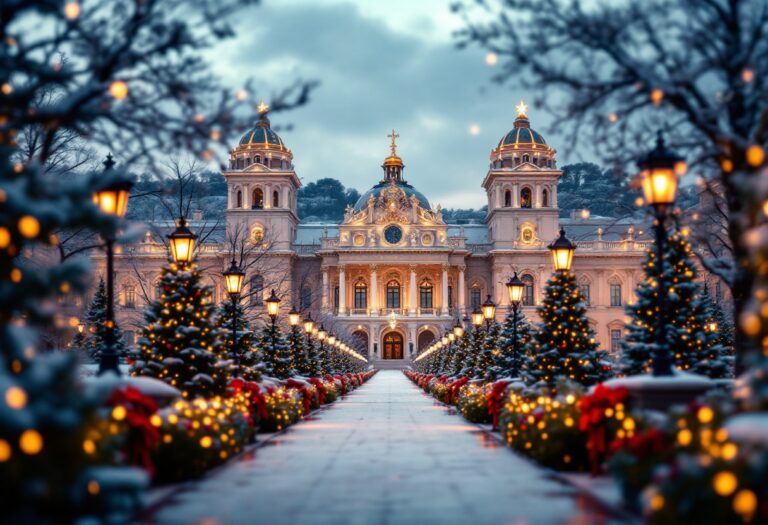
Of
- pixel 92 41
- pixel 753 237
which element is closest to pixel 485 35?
pixel 92 41

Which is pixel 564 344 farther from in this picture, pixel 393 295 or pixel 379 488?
pixel 393 295

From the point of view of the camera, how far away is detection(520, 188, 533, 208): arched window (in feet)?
325

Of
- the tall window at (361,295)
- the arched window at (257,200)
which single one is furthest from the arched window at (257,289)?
the tall window at (361,295)

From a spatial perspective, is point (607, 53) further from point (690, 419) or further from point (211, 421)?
point (211, 421)

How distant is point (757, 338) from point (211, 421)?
8058mm

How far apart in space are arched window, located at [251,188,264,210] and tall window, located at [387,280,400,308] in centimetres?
1714

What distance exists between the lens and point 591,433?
444 inches

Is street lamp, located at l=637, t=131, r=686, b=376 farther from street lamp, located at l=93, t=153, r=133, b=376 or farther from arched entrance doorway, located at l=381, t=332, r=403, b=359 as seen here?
arched entrance doorway, located at l=381, t=332, r=403, b=359

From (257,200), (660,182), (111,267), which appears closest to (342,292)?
(257,200)

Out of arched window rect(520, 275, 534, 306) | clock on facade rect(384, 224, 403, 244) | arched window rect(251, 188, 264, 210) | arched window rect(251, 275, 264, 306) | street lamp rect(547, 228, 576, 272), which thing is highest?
arched window rect(251, 188, 264, 210)

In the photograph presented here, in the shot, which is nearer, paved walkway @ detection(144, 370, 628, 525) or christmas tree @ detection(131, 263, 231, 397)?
paved walkway @ detection(144, 370, 628, 525)

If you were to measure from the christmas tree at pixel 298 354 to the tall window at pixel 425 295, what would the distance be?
69314 mm

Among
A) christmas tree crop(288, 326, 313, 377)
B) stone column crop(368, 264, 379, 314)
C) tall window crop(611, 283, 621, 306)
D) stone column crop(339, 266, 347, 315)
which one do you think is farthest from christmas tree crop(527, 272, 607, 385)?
tall window crop(611, 283, 621, 306)

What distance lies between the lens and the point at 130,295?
9950cm
